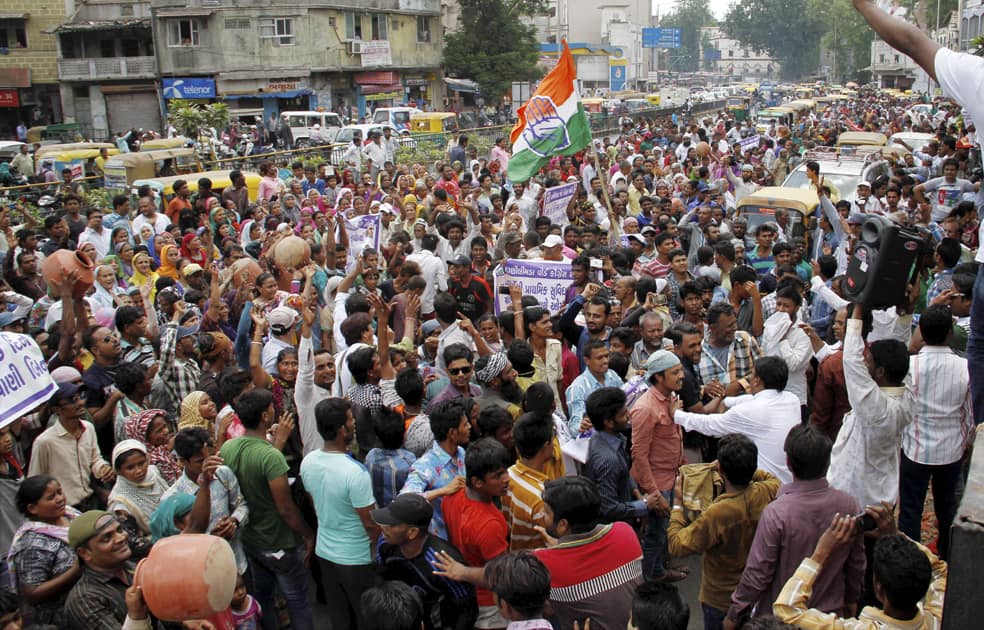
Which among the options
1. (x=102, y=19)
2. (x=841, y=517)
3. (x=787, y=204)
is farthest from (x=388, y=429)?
(x=102, y=19)

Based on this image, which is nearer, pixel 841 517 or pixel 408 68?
pixel 841 517

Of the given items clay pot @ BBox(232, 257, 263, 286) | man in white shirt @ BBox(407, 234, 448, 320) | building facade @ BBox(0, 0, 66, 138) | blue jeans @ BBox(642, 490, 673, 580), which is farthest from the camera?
building facade @ BBox(0, 0, 66, 138)

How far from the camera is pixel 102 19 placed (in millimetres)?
41844

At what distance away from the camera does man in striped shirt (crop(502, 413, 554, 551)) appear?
4.21 m

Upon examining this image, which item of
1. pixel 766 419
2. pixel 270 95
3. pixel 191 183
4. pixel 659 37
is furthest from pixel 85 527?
pixel 659 37

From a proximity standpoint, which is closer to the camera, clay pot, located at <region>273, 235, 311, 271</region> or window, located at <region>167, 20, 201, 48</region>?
clay pot, located at <region>273, 235, 311, 271</region>

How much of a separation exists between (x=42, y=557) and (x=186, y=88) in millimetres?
39403

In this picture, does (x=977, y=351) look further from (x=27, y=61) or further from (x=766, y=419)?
(x=27, y=61)

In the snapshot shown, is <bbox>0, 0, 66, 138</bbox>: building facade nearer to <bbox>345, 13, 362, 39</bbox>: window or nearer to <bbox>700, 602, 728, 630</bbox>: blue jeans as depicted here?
<bbox>345, 13, 362, 39</bbox>: window

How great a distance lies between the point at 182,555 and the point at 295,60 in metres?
41.0

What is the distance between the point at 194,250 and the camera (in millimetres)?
9828

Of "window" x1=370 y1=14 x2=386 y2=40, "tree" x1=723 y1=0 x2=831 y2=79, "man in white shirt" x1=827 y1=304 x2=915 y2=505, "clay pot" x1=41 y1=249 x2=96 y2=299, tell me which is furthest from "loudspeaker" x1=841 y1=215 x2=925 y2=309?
"tree" x1=723 y1=0 x2=831 y2=79

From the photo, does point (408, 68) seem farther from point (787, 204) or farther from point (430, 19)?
point (787, 204)

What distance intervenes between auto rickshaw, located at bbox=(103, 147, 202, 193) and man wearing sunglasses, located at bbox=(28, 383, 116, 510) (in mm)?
11776
